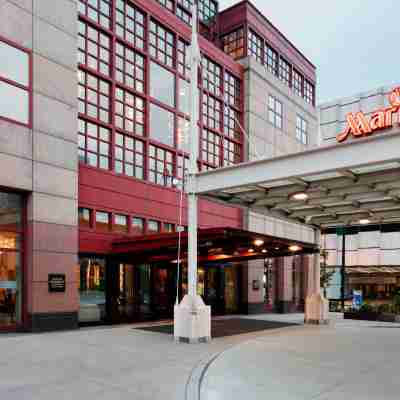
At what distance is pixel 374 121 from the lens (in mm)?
19031

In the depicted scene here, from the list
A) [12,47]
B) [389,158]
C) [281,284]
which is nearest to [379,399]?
[389,158]

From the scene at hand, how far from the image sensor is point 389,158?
492 inches

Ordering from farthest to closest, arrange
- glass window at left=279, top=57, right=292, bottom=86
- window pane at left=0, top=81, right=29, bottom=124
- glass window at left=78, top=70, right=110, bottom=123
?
1. glass window at left=279, top=57, right=292, bottom=86
2. glass window at left=78, top=70, right=110, bottom=123
3. window pane at left=0, top=81, right=29, bottom=124

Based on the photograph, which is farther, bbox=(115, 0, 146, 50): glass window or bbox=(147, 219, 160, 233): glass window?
bbox=(147, 219, 160, 233): glass window

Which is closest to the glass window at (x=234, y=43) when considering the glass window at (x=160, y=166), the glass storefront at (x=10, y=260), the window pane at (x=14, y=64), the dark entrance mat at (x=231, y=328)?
the glass window at (x=160, y=166)

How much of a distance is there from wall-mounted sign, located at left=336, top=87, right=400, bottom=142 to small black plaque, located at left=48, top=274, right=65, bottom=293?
11663mm

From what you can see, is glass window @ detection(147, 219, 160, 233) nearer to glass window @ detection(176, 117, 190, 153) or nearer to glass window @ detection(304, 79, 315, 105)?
glass window @ detection(176, 117, 190, 153)

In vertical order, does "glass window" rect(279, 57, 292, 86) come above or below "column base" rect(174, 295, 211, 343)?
above

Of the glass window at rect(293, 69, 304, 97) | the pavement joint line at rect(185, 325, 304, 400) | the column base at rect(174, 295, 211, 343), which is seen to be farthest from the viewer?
the glass window at rect(293, 69, 304, 97)

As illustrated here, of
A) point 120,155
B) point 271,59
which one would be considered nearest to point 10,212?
point 120,155

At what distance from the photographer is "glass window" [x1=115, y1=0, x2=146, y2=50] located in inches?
941

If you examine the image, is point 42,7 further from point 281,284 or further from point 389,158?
point 281,284

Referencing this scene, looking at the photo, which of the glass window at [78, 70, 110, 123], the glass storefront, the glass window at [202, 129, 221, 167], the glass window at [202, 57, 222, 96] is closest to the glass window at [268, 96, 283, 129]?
the glass window at [202, 57, 222, 96]

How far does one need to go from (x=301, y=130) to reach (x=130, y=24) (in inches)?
719
